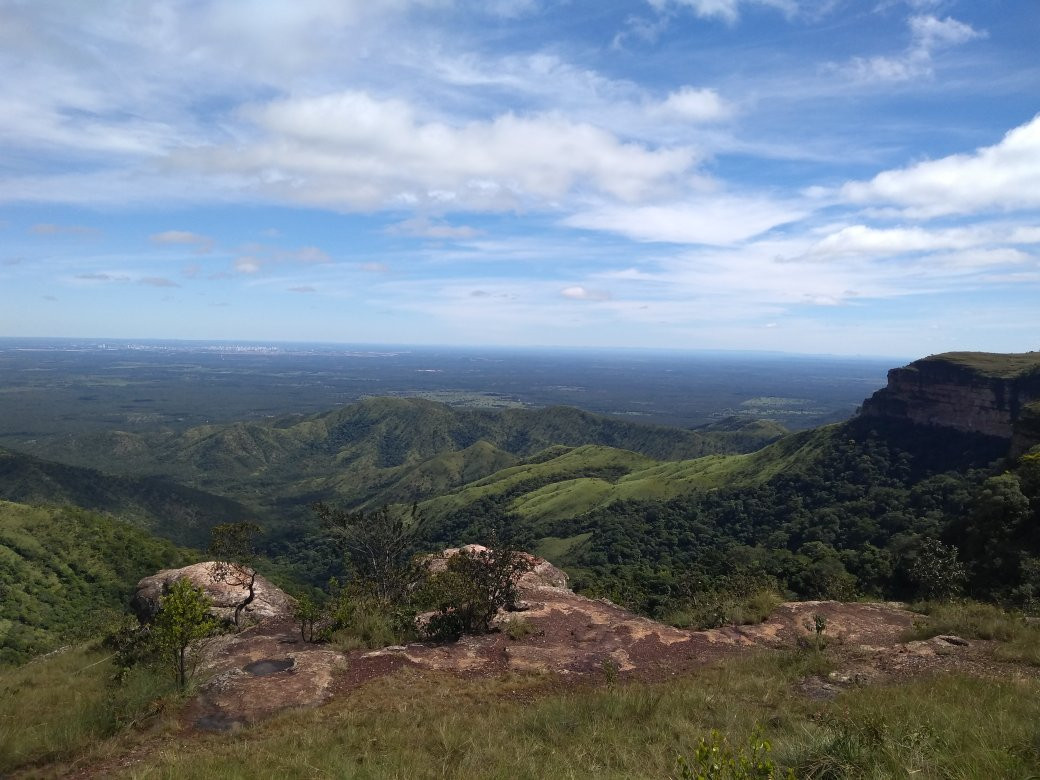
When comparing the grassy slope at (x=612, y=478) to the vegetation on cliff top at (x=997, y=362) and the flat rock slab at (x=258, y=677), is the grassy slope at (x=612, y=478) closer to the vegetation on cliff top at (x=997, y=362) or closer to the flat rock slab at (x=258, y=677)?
the vegetation on cliff top at (x=997, y=362)

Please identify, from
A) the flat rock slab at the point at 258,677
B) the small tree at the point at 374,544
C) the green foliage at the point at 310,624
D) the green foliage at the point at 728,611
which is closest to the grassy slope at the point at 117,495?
the small tree at the point at 374,544

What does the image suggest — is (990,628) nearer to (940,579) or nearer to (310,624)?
(940,579)

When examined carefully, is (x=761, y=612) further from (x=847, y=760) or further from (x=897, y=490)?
(x=897, y=490)

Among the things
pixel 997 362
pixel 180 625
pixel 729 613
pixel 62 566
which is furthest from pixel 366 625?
pixel 997 362

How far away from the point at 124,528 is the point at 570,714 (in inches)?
3150

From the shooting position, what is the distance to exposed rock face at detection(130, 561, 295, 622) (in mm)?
20350

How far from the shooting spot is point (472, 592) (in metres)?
16.6

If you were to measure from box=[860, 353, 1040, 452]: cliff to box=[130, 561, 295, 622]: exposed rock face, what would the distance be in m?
101

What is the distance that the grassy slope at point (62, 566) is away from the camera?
4997 centimetres

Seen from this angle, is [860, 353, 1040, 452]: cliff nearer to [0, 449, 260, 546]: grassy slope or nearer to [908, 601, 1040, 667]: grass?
[908, 601, 1040, 667]: grass

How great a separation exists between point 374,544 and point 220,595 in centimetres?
618

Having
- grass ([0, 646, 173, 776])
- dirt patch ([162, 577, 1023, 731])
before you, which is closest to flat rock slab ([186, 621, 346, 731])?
dirt patch ([162, 577, 1023, 731])

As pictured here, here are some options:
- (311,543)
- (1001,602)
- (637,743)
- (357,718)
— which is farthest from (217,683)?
(311,543)

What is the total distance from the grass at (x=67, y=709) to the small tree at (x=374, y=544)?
787 cm
